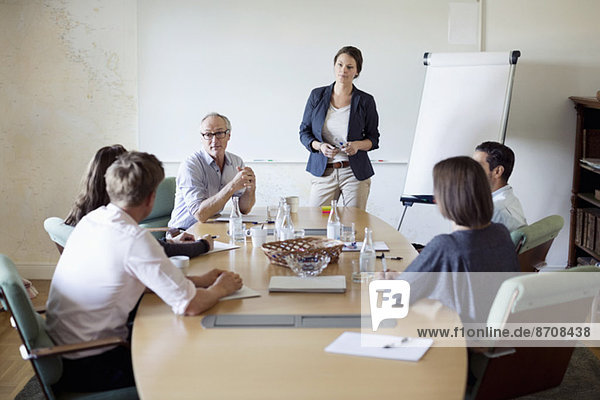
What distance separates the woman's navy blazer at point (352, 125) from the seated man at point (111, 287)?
7.61 ft

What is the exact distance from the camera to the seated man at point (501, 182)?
286cm

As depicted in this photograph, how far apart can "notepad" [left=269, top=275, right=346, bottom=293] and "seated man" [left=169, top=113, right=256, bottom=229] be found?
1.22 metres

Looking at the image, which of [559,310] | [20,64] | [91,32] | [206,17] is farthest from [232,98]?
[559,310]

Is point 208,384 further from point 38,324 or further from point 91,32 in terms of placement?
point 91,32

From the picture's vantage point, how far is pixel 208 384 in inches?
59.4

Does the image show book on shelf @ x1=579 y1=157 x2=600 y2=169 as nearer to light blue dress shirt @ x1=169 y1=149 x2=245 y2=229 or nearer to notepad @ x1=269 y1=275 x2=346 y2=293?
light blue dress shirt @ x1=169 y1=149 x2=245 y2=229

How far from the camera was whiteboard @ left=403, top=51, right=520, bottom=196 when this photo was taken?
175 inches

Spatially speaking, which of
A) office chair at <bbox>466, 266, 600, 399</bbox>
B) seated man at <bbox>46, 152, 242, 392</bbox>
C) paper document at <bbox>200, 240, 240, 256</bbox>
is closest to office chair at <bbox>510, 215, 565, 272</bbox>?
office chair at <bbox>466, 266, 600, 399</bbox>

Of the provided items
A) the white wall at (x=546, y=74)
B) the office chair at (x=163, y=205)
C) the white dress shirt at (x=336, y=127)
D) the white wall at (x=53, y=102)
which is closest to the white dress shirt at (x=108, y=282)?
the office chair at (x=163, y=205)

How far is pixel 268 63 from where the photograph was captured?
16.0ft

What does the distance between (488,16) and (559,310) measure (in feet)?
11.0

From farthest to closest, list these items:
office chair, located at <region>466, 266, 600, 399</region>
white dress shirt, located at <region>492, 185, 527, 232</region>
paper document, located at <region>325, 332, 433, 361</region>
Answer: white dress shirt, located at <region>492, 185, 527, 232</region>, office chair, located at <region>466, 266, 600, 399</region>, paper document, located at <region>325, 332, 433, 361</region>

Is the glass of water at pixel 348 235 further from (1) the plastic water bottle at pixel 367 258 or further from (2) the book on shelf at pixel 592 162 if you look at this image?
(2) the book on shelf at pixel 592 162

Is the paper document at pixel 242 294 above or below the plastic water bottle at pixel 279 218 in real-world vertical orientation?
below
